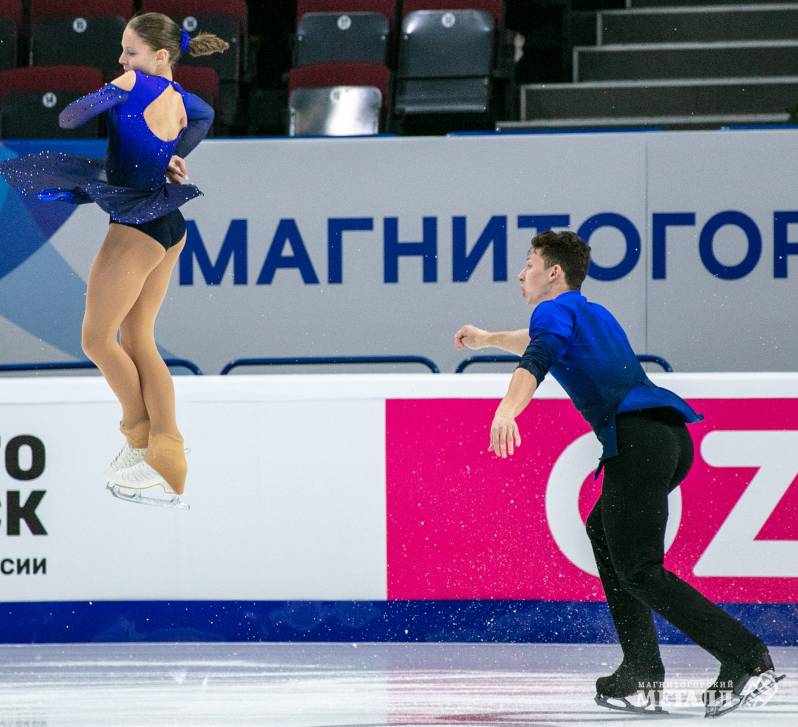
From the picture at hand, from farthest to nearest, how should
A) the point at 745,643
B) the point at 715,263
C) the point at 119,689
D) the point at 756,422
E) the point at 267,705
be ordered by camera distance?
the point at 715,263 → the point at 756,422 → the point at 119,689 → the point at 267,705 → the point at 745,643

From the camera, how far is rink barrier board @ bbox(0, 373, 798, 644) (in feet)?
19.0

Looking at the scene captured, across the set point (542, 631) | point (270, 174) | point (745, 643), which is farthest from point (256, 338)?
point (745, 643)

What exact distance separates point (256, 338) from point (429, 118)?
2.24 meters

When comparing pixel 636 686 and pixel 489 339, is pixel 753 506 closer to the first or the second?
pixel 636 686

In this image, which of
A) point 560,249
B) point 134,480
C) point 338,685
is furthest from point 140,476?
point 338,685

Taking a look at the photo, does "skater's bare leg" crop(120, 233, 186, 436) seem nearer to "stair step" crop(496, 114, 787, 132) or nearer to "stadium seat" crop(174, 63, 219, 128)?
"stadium seat" crop(174, 63, 219, 128)

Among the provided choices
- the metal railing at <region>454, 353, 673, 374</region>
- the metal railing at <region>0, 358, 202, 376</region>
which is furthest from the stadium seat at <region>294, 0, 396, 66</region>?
the metal railing at <region>0, 358, 202, 376</region>

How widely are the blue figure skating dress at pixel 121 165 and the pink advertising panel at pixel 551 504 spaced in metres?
3.27

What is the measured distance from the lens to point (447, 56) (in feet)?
28.2

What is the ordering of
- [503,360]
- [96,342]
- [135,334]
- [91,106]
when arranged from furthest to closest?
[503,360] < [135,334] < [96,342] < [91,106]

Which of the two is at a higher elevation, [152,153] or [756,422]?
[152,153]

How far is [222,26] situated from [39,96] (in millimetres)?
1300

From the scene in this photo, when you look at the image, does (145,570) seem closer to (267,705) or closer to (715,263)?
(267,705)

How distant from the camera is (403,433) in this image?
19.1 feet
